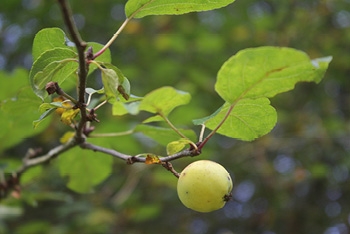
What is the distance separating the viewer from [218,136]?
9.54ft

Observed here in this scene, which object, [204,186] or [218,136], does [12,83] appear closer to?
[204,186]

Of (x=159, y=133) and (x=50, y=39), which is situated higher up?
(x=50, y=39)

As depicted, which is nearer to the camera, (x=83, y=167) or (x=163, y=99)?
(x=163, y=99)

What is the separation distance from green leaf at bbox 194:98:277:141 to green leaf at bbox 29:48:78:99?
0.27 m

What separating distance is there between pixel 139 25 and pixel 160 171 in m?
1.00

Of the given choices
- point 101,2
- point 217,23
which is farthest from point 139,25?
point 217,23

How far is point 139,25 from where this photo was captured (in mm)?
2969

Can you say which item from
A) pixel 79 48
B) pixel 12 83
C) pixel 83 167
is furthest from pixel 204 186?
pixel 12 83

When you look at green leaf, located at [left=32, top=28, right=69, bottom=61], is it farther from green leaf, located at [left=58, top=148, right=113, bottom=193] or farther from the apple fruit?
green leaf, located at [left=58, top=148, right=113, bottom=193]

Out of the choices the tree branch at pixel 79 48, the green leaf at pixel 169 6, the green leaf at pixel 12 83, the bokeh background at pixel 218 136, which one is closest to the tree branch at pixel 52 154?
the tree branch at pixel 79 48

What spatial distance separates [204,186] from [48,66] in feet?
1.02

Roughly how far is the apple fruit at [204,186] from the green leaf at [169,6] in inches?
10.7

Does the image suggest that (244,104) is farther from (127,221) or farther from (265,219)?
(265,219)

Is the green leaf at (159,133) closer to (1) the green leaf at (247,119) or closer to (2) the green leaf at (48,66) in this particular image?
(1) the green leaf at (247,119)
